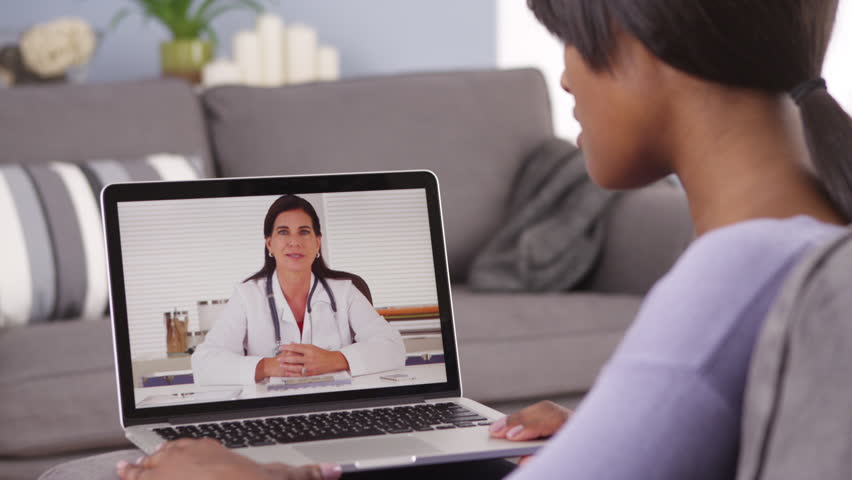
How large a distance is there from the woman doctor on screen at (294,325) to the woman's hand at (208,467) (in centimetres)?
22

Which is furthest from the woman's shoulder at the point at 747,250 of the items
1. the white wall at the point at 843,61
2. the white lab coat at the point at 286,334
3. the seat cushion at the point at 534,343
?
the white wall at the point at 843,61

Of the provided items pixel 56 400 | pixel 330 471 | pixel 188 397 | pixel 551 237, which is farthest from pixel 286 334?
pixel 551 237

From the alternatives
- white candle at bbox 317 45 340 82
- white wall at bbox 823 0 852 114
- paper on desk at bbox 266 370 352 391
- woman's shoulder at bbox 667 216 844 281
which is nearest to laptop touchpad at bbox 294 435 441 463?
paper on desk at bbox 266 370 352 391

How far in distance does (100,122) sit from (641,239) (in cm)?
116

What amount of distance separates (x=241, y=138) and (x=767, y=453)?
192cm

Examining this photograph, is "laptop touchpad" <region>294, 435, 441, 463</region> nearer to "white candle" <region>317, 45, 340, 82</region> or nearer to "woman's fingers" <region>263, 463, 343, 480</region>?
"woman's fingers" <region>263, 463, 343, 480</region>

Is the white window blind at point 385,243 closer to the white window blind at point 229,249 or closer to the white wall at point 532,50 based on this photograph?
the white window blind at point 229,249

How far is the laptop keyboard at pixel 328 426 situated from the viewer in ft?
3.05

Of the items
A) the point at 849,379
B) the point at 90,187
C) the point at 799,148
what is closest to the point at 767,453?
the point at 849,379

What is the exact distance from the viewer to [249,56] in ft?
10.9

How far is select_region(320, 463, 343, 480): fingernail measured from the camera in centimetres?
80

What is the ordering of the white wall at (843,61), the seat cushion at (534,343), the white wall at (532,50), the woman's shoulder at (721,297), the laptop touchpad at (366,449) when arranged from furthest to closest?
the white wall at (532,50) → the white wall at (843,61) → the seat cushion at (534,343) → the laptop touchpad at (366,449) → the woman's shoulder at (721,297)

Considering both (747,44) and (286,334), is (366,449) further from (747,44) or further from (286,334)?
(747,44)

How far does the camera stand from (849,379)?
16.6 inches
